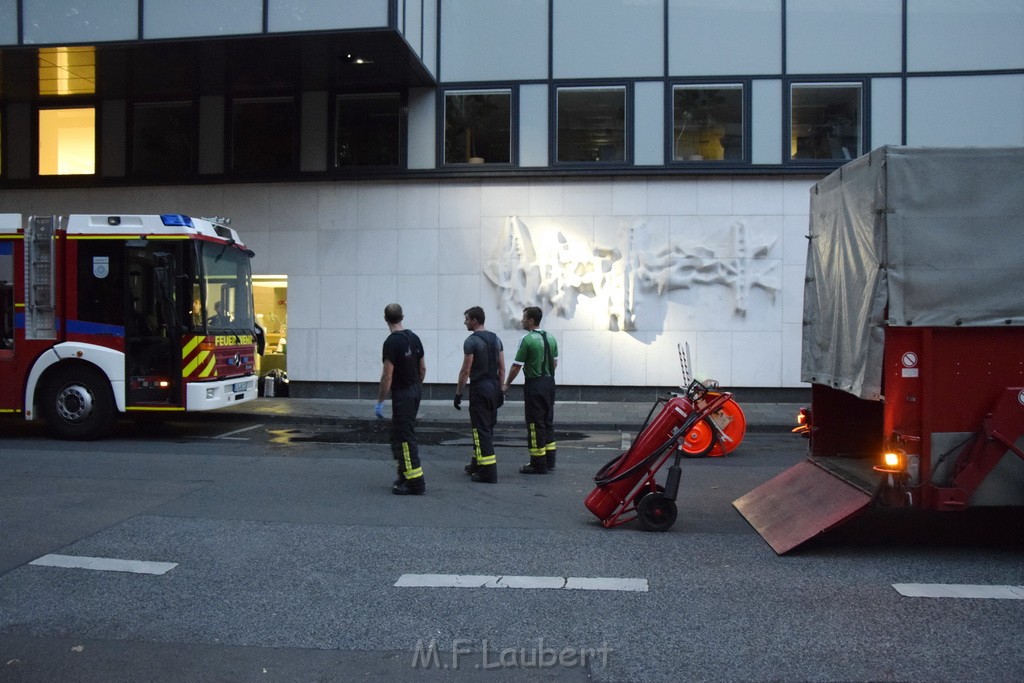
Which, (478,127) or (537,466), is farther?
(478,127)

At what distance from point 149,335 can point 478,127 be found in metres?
7.95

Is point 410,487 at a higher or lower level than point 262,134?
lower

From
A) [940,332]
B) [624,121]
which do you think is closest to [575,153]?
[624,121]

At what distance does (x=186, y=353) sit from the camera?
12094 millimetres

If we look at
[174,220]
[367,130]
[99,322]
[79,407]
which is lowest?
[79,407]

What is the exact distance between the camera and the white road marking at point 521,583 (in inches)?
220

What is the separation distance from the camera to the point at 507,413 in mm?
15578

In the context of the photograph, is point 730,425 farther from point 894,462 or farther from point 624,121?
point 624,121

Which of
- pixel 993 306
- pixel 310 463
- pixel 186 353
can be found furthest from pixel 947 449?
pixel 186 353

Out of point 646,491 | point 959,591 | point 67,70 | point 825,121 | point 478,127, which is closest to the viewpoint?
point 959,591

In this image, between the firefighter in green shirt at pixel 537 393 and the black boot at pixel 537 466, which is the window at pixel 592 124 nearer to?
the firefighter in green shirt at pixel 537 393

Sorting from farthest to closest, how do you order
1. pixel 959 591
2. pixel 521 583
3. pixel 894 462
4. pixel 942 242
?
pixel 942 242
pixel 894 462
pixel 521 583
pixel 959 591

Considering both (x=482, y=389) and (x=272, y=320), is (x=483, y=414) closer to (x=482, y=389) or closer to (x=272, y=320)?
(x=482, y=389)

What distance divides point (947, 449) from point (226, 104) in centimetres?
1600
